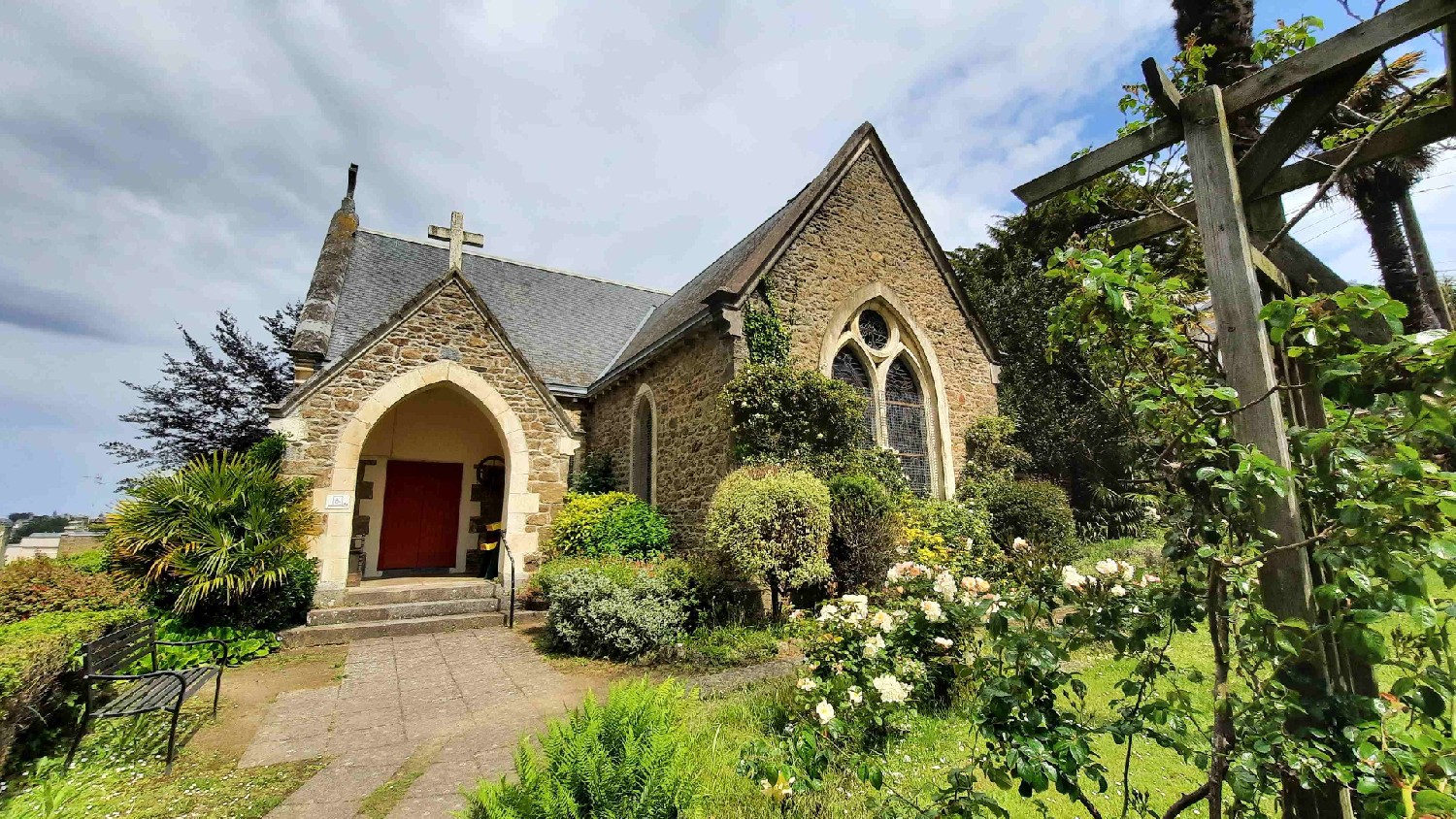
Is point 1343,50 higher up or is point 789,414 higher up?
point 1343,50

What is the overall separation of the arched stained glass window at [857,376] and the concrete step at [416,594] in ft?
22.6

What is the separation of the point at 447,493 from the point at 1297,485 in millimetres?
13866

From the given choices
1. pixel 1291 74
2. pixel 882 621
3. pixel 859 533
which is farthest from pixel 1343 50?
pixel 859 533

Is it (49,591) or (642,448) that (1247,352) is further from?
(642,448)

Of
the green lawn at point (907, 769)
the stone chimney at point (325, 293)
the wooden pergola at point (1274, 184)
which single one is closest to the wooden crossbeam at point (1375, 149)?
the wooden pergola at point (1274, 184)

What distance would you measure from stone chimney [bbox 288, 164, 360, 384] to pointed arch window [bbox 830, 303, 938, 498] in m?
9.25

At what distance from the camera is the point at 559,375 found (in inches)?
540

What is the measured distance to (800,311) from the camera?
33.0 feet

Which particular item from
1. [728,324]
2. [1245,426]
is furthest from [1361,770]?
[728,324]

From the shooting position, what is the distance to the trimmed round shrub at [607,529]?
9.39 meters

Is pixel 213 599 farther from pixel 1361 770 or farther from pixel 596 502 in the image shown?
pixel 1361 770

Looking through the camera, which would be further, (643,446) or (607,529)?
(643,446)

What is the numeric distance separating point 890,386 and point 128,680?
1061 centimetres

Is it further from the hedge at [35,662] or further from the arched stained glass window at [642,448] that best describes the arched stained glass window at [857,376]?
the hedge at [35,662]
